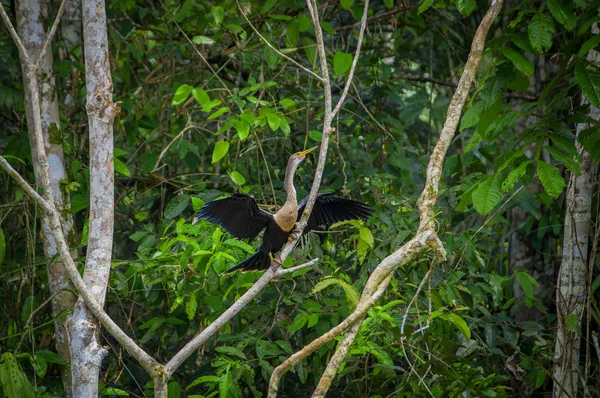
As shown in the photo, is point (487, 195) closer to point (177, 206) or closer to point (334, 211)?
point (334, 211)

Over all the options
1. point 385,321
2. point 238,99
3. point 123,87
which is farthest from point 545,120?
point 123,87

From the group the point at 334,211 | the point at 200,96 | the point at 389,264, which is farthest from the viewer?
the point at 200,96

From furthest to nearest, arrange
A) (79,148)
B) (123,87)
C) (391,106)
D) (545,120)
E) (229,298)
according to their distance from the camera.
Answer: (391,106) → (123,87) → (79,148) → (229,298) → (545,120)

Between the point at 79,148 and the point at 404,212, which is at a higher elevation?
the point at 79,148

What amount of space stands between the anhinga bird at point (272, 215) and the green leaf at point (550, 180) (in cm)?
112

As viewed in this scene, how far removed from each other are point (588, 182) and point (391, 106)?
98.5 inches

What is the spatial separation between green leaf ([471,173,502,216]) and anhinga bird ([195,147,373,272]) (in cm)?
87

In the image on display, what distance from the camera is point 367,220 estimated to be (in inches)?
181

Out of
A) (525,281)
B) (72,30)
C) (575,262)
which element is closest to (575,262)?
(575,262)

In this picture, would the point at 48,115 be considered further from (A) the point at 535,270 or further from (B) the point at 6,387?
(A) the point at 535,270

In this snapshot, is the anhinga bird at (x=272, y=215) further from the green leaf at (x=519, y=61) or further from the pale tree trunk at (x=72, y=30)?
the pale tree trunk at (x=72, y=30)

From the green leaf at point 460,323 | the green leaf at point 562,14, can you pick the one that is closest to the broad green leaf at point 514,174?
the green leaf at point 562,14

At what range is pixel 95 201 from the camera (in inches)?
130

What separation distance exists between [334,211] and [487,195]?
107 cm
